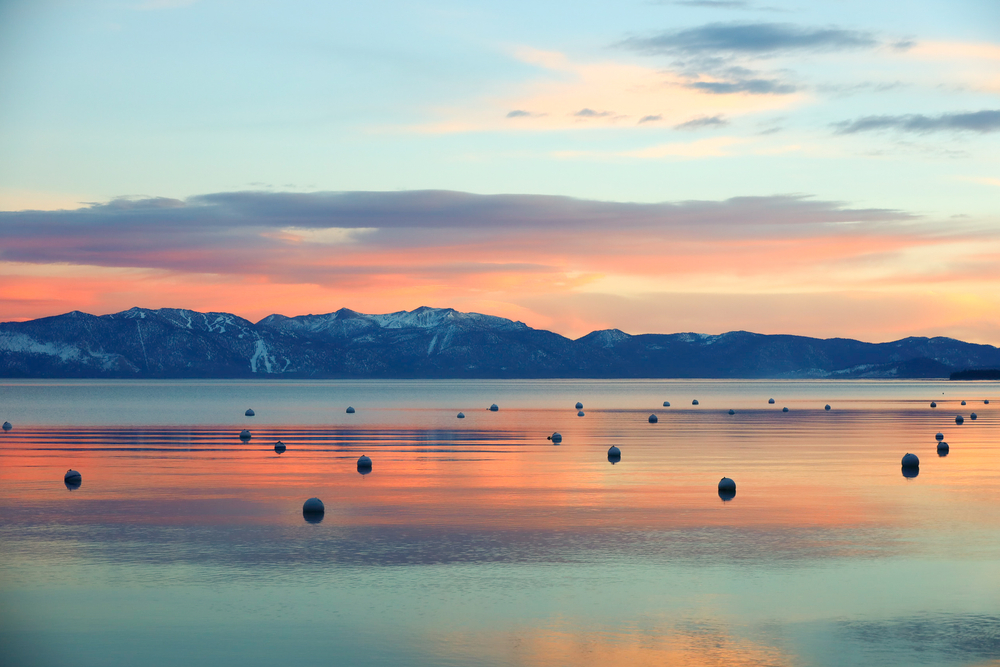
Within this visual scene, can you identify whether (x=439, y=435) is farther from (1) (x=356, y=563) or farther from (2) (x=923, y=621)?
(2) (x=923, y=621)

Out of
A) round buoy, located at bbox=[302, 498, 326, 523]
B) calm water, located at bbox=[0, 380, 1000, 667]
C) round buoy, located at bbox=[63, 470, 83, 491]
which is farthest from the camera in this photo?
round buoy, located at bbox=[63, 470, 83, 491]

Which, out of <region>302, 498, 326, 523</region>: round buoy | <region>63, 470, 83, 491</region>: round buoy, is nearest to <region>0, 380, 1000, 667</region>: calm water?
<region>63, 470, 83, 491</region>: round buoy

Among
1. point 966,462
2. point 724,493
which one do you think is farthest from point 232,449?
point 966,462

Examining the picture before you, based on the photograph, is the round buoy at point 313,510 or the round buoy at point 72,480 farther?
the round buoy at point 72,480

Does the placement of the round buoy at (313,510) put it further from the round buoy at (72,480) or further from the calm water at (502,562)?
the round buoy at (72,480)

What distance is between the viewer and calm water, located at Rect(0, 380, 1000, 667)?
1909cm

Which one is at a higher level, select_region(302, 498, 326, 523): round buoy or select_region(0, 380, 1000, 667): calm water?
select_region(302, 498, 326, 523): round buoy

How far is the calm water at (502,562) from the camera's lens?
1909 cm

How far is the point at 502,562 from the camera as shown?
26125 millimetres

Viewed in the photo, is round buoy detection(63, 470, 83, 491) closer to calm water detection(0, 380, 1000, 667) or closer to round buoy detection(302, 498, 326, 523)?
calm water detection(0, 380, 1000, 667)

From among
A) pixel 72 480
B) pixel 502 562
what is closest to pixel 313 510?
pixel 502 562

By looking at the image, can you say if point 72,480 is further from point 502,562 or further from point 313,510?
point 502,562

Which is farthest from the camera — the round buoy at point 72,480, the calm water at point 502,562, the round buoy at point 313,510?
the round buoy at point 72,480

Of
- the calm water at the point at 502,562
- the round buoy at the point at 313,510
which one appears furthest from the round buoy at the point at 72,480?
the round buoy at the point at 313,510
